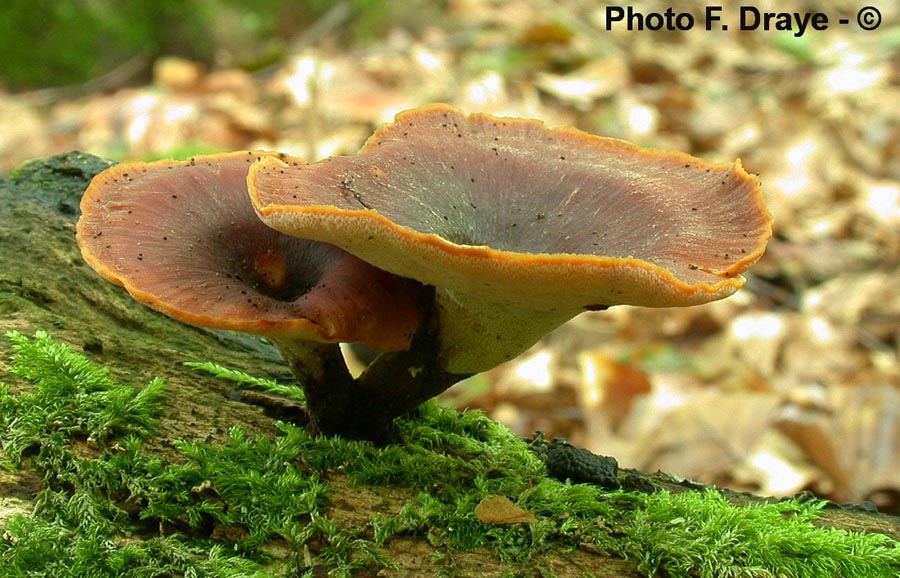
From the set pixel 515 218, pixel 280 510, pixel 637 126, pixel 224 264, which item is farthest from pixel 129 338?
pixel 637 126

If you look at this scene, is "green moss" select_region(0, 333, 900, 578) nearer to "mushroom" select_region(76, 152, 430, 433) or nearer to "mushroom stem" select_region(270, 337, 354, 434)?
"mushroom stem" select_region(270, 337, 354, 434)

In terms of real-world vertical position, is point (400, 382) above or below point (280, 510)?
above

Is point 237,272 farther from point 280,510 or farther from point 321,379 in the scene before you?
point 280,510

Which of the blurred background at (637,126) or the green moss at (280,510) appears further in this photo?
the blurred background at (637,126)

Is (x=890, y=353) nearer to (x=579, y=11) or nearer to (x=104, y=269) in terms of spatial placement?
(x=104, y=269)

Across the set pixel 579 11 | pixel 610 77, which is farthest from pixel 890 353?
pixel 579 11

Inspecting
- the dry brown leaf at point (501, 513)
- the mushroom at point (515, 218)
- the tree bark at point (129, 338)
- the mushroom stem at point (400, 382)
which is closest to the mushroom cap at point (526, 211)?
the mushroom at point (515, 218)

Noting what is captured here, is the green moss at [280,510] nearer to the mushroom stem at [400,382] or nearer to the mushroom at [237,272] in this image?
the mushroom stem at [400,382]

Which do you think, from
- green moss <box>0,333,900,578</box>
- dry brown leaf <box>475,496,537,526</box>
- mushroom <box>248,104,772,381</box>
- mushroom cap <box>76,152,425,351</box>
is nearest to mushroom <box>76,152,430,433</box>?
mushroom cap <box>76,152,425,351</box>
